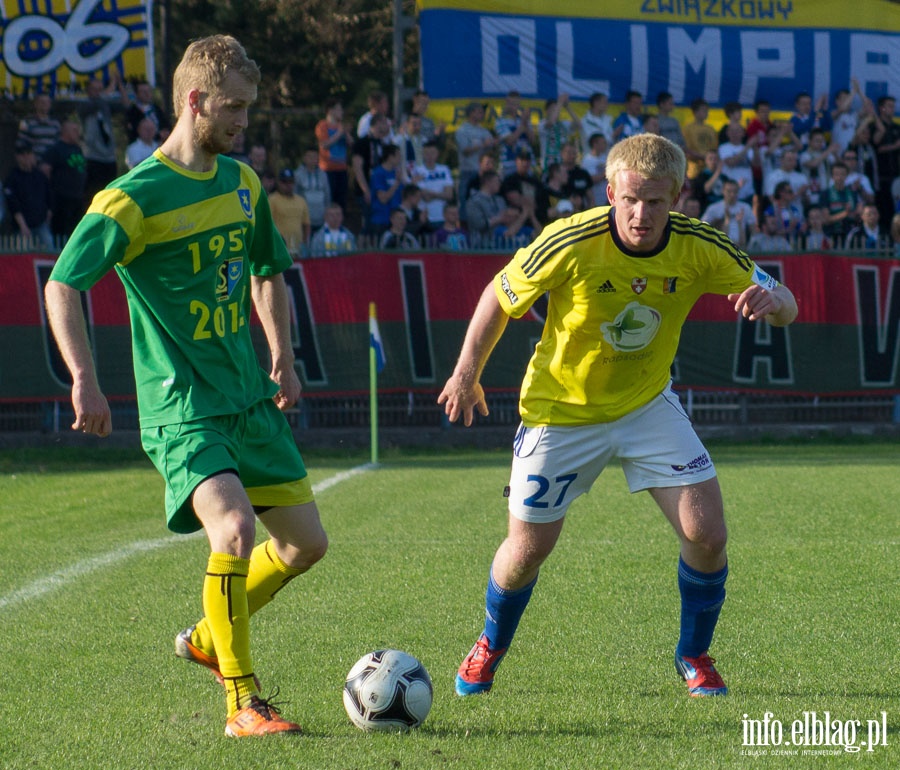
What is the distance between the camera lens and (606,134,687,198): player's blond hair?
4199 millimetres

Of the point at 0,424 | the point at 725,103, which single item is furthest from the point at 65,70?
the point at 725,103

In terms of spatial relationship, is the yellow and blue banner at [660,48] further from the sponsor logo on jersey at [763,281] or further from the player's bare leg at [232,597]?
the player's bare leg at [232,597]

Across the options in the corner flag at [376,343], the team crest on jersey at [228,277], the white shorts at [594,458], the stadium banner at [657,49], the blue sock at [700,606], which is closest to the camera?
the team crest on jersey at [228,277]

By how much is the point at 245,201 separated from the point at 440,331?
10142 millimetres

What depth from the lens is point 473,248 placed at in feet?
48.9

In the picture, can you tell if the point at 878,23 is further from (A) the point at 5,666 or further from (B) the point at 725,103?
(A) the point at 5,666

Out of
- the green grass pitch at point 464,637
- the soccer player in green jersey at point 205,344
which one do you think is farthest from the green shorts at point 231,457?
the green grass pitch at point 464,637

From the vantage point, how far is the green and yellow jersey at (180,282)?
4.17 metres

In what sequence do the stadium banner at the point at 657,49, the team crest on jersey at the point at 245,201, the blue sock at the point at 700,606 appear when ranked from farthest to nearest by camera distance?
the stadium banner at the point at 657,49 → the blue sock at the point at 700,606 → the team crest on jersey at the point at 245,201

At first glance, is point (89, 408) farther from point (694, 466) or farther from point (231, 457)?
point (694, 466)

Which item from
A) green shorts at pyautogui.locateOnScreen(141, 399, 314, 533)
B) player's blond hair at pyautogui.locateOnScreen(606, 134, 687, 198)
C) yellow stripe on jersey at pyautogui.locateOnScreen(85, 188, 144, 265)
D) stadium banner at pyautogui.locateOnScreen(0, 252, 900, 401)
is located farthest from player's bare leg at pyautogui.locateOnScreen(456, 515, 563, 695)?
stadium banner at pyautogui.locateOnScreen(0, 252, 900, 401)

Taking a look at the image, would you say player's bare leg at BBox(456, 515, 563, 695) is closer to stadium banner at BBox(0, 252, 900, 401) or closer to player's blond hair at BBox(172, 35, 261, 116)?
player's blond hair at BBox(172, 35, 261, 116)

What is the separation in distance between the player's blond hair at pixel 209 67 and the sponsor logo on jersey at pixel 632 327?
1597 millimetres

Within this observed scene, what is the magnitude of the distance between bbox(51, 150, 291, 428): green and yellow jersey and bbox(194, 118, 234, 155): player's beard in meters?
0.11
